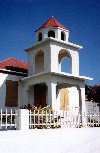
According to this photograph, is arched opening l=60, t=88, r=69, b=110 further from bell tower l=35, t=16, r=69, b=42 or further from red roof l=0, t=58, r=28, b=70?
bell tower l=35, t=16, r=69, b=42

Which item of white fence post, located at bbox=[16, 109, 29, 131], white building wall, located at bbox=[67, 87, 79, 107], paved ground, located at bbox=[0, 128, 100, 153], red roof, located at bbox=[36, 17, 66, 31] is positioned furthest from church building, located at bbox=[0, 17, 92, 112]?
white fence post, located at bbox=[16, 109, 29, 131]

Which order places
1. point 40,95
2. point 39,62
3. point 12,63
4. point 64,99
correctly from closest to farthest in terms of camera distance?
point 40,95 < point 39,62 < point 64,99 < point 12,63

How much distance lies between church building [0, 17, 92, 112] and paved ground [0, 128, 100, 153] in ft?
17.3

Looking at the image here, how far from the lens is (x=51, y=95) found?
16125mm

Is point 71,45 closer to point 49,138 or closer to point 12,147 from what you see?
point 49,138

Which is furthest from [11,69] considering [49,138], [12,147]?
[12,147]

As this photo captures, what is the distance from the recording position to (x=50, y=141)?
1031 cm

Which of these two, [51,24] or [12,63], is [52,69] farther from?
[12,63]

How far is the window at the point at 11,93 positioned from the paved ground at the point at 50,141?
311 inches

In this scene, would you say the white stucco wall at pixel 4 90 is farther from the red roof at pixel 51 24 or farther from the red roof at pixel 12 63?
the red roof at pixel 51 24

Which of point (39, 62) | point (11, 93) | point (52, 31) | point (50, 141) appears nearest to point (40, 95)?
point (11, 93)

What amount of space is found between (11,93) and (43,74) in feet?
12.0

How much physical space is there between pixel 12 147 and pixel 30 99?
1093 cm

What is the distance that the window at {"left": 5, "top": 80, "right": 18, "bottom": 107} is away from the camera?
18828 mm
